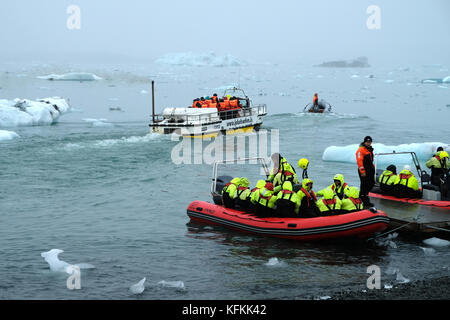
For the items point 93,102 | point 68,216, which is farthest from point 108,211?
point 93,102

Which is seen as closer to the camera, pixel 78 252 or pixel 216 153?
pixel 78 252

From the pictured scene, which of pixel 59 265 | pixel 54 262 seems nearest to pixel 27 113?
pixel 54 262

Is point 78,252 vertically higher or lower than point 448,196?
lower

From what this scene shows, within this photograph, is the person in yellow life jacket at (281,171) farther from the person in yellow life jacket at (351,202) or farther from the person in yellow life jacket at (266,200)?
the person in yellow life jacket at (351,202)

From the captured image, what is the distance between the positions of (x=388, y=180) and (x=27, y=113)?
2122cm

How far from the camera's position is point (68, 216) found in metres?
13.2

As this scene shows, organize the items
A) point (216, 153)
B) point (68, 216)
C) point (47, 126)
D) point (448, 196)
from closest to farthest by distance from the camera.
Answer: point (448, 196) → point (68, 216) → point (216, 153) → point (47, 126)

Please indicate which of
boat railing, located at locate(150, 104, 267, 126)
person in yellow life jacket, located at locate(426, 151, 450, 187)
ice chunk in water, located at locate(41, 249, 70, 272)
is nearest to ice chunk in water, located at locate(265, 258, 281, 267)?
ice chunk in water, located at locate(41, 249, 70, 272)

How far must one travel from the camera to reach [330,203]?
10352mm

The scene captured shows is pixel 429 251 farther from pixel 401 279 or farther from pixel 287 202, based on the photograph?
pixel 287 202

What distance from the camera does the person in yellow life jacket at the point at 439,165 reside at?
12305mm

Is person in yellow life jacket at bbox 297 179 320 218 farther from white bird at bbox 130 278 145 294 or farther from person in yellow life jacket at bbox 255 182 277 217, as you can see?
white bird at bbox 130 278 145 294
